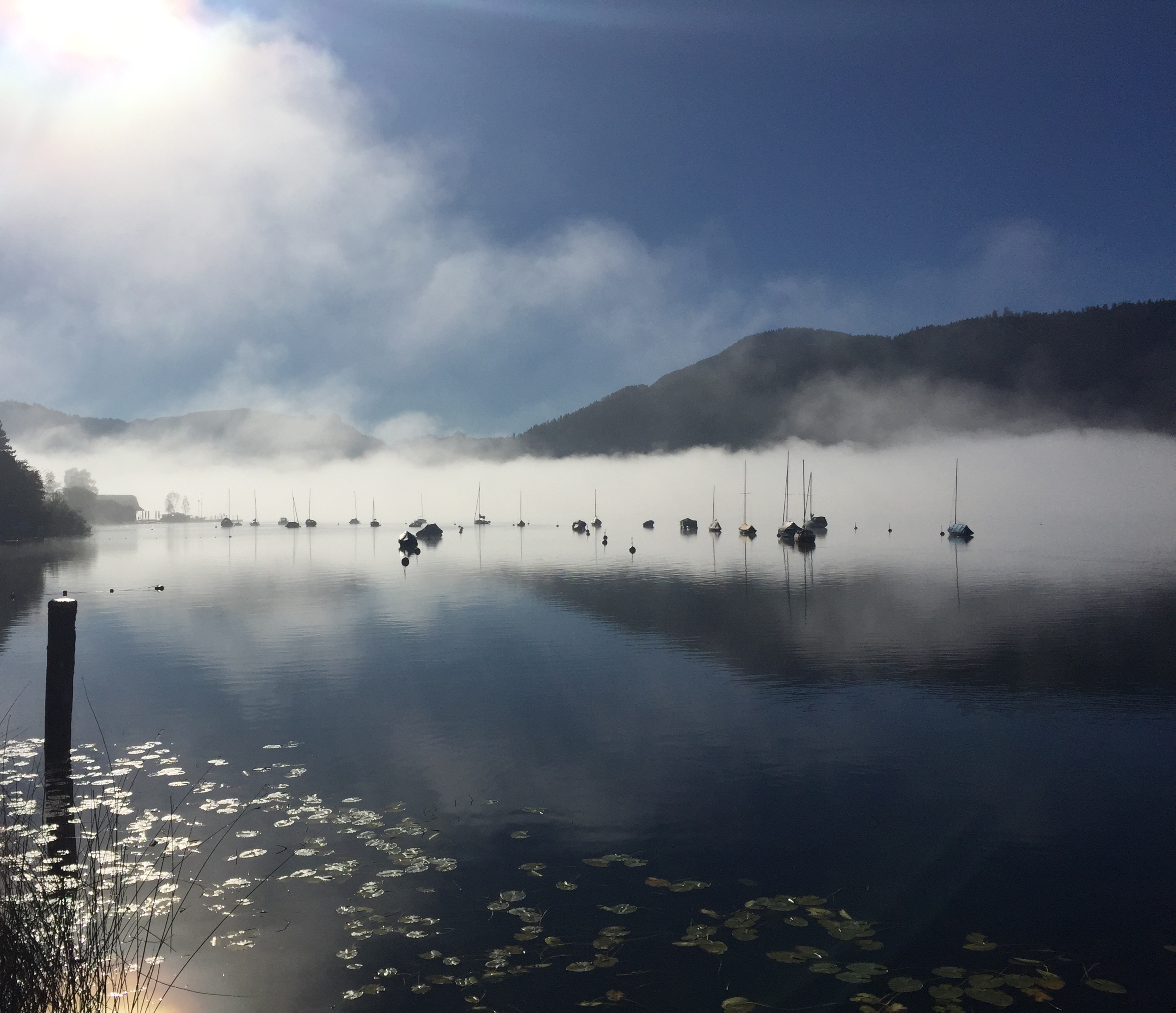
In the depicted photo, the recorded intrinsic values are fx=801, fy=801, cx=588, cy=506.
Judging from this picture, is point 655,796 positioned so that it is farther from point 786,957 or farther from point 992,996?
point 992,996

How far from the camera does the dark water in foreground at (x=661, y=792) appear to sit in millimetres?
10859

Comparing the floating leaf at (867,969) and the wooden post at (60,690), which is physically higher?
the wooden post at (60,690)

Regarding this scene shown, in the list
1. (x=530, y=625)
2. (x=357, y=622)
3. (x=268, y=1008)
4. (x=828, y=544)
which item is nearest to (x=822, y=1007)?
(x=268, y=1008)

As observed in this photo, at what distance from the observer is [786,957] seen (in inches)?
425

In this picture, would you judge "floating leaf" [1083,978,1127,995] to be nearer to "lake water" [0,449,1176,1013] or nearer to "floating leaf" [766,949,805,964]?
"lake water" [0,449,1176,1013]

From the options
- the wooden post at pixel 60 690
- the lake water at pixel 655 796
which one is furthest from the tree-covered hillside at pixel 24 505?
the wooden post at pixel 60 690

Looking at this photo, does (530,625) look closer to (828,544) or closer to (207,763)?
(207,763)

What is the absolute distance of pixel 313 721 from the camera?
987 inches

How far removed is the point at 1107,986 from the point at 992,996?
5.43ft

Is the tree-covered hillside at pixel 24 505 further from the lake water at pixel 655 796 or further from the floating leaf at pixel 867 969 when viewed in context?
the floating leaf at pixel 867 969

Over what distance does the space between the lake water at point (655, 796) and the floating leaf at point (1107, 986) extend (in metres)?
0.13

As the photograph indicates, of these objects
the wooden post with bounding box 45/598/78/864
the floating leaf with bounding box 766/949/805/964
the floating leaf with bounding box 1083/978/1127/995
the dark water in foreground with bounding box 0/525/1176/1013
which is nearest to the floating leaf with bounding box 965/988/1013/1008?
the dark water in foreground with bounding box 0/525/1176/1013

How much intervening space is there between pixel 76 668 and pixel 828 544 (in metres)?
136

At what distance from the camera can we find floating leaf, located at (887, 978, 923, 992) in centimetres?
1011
